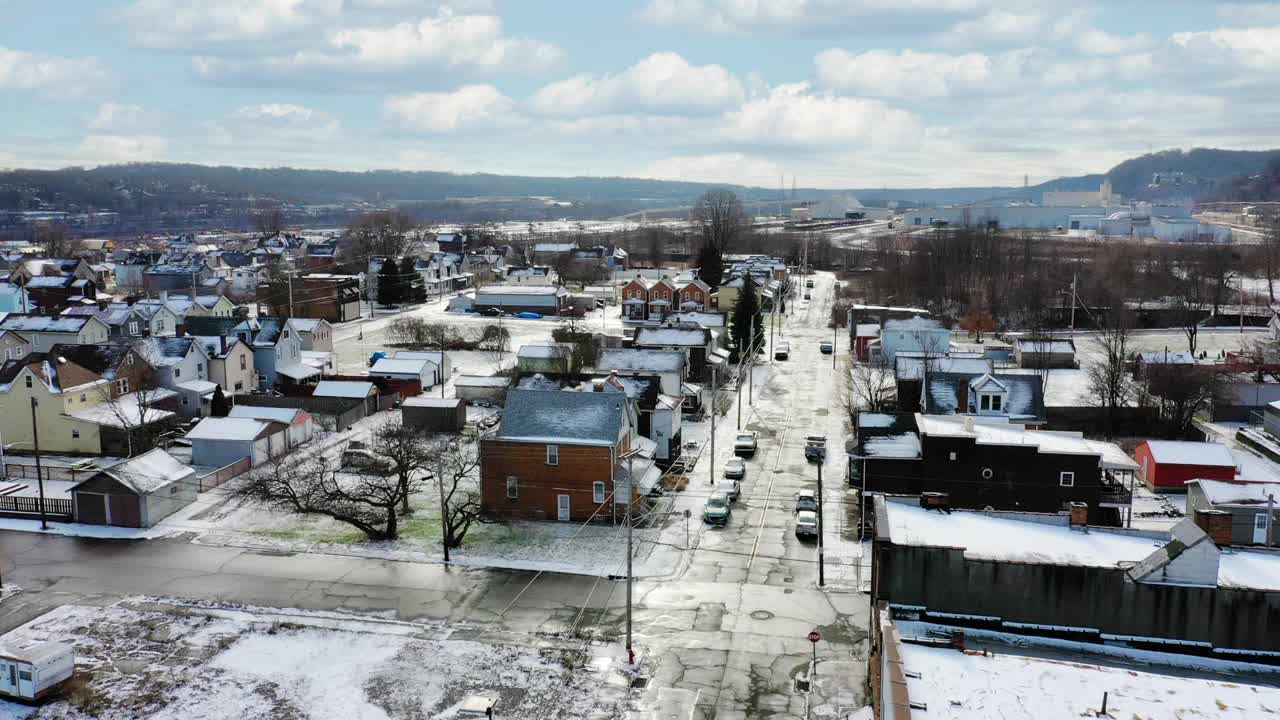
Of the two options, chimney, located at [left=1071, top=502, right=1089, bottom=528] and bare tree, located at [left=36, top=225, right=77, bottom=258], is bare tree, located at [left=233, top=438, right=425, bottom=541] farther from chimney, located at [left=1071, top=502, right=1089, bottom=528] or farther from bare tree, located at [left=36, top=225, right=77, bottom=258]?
bare tree, located at [left=36, top=225, right=77, bottom=258]

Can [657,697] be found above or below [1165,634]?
below

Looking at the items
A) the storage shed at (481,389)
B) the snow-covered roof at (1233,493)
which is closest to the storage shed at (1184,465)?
the snow-covered roof at (1233,493)

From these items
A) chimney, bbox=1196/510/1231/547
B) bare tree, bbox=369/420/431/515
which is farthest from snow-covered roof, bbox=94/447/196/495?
chimney, bbox=1196/510/1231/547

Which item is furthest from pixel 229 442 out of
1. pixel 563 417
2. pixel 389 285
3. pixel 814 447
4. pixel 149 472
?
pixel 389 285

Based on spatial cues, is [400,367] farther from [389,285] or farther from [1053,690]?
[1053,690]

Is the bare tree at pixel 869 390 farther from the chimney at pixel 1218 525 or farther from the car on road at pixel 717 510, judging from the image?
the chimney at pixel 1218 525

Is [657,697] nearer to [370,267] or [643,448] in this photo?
[643,448]

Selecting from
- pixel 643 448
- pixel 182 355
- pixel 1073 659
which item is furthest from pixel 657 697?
pixel 182 355
